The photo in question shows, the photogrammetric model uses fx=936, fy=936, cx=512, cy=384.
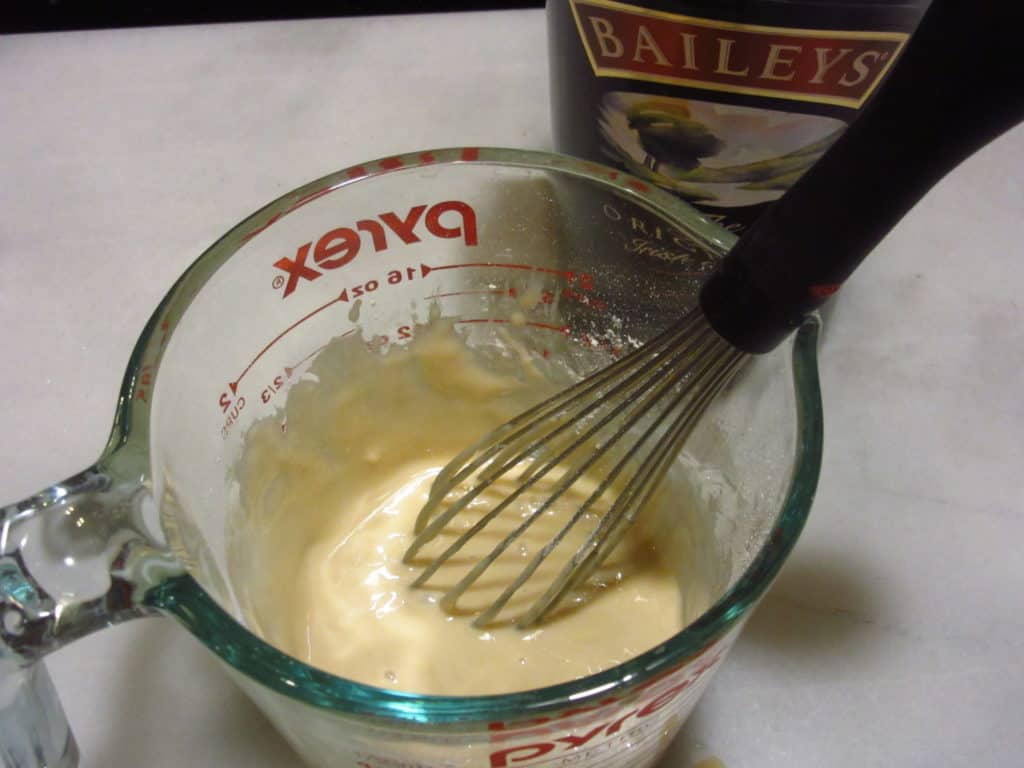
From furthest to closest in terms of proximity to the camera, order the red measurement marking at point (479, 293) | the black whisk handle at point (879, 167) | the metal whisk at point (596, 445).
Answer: the red measurement marking at point (479, 293), the metal whisk at point (596, 445), the black whisk handle at point (879, 167)

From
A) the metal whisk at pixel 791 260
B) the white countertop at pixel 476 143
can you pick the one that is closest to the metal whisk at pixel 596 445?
the metal whisk at pixel 791 260

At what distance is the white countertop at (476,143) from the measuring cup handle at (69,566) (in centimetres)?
18

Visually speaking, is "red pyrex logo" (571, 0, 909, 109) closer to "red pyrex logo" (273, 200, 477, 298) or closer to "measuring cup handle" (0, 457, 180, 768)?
"red pyrex logo" (273, 200, 477, 298)

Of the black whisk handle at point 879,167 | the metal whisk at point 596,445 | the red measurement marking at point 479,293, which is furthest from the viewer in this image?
the red measurement marking at point 479,293

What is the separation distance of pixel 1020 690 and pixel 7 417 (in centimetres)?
67

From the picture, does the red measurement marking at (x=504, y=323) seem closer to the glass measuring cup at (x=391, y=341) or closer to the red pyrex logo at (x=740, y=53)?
the glass measuring cup at (x=391, y=341)

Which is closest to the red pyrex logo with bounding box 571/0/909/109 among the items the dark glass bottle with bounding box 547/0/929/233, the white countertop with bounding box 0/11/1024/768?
the dark glass bottle with bounding box 547/0/929/233

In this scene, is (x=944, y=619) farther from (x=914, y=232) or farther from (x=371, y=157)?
(x=371, y=157)

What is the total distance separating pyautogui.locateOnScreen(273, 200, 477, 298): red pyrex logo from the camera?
0.53 m

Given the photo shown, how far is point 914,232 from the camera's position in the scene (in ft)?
2.48

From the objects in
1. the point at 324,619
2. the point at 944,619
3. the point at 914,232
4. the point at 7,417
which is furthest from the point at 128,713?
the point at 914,232

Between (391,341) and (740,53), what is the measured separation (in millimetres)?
271

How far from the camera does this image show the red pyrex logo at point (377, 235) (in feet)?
1.73

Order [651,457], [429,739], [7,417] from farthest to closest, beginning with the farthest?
1. [7,417]
2. [651,457]
3. [429,739]
